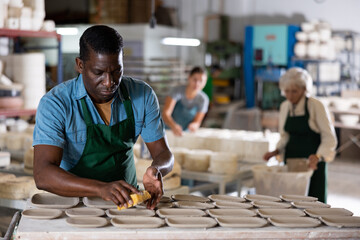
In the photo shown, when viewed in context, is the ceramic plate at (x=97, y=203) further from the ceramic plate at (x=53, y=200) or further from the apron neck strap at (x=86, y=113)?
the apron neck strap at (x=86, y=113)

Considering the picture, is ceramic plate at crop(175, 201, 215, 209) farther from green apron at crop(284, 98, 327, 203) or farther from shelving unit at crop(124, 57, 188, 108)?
shelving unit at crop(124, 57, 188, 108)

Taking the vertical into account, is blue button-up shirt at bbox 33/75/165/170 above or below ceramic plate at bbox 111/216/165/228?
above

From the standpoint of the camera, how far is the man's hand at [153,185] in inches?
91.0

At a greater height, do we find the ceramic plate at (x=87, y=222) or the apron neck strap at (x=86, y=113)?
the apron neck strap at (x=86, y=113)

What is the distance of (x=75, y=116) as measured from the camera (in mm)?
2309

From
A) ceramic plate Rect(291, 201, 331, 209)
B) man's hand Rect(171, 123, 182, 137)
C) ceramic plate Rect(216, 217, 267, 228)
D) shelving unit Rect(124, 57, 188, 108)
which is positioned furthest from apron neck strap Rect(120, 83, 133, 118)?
shelving unit Rect(124, 57, 188, 108)

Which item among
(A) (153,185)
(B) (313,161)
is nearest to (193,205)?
(A) (153,185)

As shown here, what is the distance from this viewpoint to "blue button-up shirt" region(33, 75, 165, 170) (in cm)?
223

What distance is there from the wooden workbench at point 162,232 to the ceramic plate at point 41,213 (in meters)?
0.02

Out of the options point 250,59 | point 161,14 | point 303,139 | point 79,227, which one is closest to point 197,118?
point 303,139

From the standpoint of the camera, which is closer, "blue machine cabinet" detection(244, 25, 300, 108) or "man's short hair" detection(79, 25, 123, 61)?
"man's short hair" detection(79, 25, 123, 61)

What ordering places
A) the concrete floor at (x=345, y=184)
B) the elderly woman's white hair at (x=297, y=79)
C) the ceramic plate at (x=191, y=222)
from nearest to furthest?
the ceramic plate at (x=191, y=222)
the elderly woman's white hair at (x=297, y=79)
the concrete floor at (x=345, y=184)

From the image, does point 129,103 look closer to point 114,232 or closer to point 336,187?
point 114,232

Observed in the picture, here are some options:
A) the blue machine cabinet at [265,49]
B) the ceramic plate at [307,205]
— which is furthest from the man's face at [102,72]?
the blue machine cabinet at [265,49]
